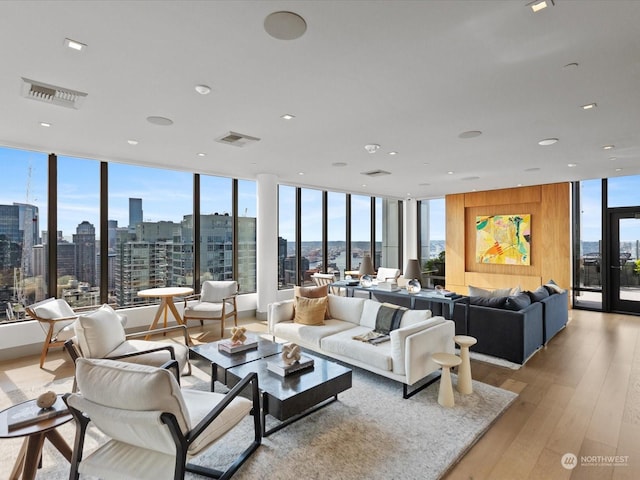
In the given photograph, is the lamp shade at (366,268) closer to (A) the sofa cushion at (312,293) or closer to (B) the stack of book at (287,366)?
(A) the sofa cushion at (312,293)

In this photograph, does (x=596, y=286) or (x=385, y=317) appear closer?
(x=385, y=317)

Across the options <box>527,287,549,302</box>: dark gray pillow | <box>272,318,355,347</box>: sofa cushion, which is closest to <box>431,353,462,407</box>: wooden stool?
<box>272,318,355,347</box>: sofa cushion

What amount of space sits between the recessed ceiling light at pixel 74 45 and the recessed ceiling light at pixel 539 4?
2666mm

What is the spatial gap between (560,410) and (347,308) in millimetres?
2469

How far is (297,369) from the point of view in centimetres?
302

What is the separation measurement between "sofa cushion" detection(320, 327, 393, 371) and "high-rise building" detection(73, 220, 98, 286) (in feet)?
12.7

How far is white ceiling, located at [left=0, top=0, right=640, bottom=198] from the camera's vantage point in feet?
6.35

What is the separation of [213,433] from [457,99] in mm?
3208

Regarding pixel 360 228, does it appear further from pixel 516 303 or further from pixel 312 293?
pixel 516 303

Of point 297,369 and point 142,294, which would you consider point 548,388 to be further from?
point 142,294

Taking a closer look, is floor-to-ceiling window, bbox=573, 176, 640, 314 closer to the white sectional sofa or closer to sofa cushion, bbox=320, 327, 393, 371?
the white sectional sofa

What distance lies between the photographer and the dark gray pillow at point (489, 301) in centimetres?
Answer: 437

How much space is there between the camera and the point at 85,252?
209 inches

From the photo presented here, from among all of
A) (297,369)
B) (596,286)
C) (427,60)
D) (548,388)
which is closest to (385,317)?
(297,369)
